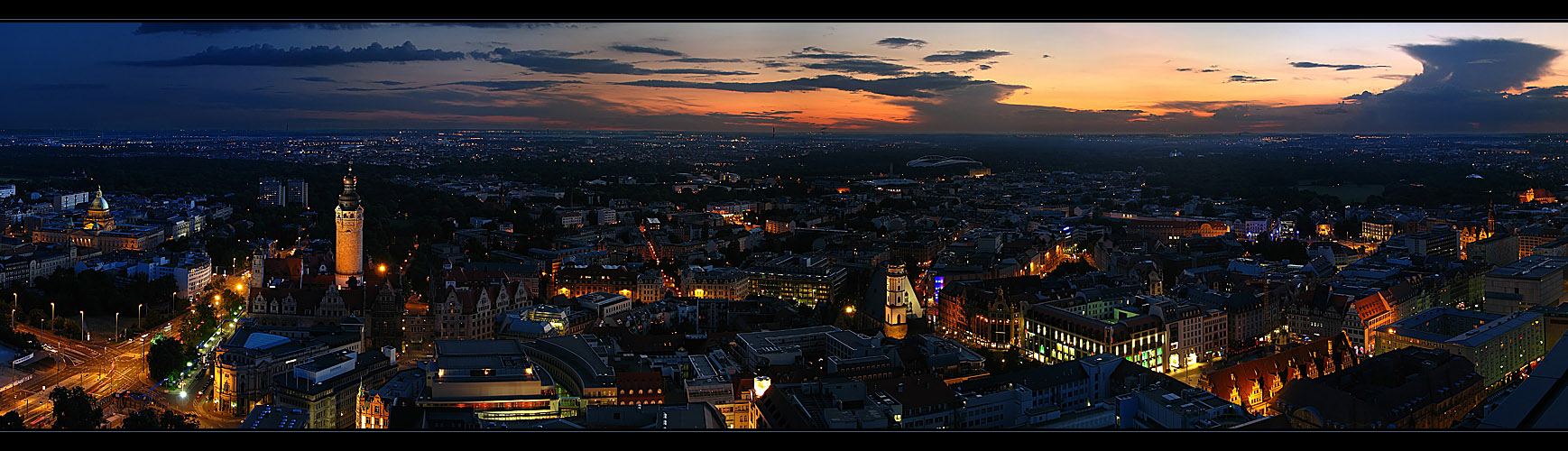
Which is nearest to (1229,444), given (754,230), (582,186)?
(754,230)

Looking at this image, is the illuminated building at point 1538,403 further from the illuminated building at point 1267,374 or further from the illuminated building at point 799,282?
the illuminated building at point 799,282

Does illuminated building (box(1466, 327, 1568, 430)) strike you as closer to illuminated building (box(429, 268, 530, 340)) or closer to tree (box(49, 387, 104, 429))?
tree (box(49, 387, 104, 429))

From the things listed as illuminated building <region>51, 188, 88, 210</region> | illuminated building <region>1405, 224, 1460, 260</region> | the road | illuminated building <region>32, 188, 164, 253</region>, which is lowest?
the road

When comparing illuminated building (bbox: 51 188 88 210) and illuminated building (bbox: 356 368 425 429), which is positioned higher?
illuminated building (bbox: 51 188 88 210)

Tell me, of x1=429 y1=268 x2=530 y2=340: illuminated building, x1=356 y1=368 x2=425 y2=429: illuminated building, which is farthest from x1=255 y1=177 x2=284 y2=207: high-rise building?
x1=356 y1=368 x2=425 y2=429: illuminated building

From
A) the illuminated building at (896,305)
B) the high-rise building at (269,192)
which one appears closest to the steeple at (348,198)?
the illuminated building at (896,305)

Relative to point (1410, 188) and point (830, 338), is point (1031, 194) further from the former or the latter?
point (830, 338)

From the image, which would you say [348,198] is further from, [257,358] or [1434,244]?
[1434,244]
